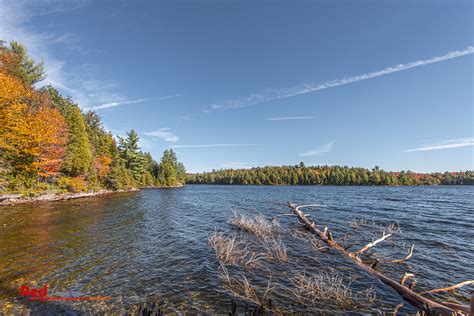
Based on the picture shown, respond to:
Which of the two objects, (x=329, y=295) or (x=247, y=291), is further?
(x=329, y=295)

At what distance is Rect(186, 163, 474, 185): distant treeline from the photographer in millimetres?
116750

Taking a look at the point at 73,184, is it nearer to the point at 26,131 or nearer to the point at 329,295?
the point at 26,131

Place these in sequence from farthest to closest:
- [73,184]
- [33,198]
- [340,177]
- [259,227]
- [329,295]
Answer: [340,177], [73,184], [33,198], [259,227], [329,295]

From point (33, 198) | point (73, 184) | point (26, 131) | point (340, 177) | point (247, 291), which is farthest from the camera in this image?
point (340, 177)

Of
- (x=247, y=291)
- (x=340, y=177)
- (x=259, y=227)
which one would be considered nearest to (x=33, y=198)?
(x=259, y=227)

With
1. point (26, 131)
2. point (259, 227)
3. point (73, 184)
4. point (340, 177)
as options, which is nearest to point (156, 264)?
point (259, 227)

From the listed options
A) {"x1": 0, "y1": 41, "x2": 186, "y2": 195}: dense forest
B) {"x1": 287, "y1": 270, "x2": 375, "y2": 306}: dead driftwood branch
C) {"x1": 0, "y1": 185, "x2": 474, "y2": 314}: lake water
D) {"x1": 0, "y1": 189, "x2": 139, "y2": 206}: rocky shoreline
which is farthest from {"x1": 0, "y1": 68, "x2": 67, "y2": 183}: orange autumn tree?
{"x1": 287, "y1": 270, "x2": 375, "y2": 306}: dead driftwood branch

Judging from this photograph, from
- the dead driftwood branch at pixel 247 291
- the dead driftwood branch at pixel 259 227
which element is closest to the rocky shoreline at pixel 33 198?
Answer: the dead driftwood branch at pixel 259 227

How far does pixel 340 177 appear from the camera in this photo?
12475 cm

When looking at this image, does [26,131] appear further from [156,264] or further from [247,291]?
[247,291]

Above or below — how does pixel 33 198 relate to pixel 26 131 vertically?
below

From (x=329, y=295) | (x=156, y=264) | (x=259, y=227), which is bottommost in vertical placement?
(x=156, y=264)

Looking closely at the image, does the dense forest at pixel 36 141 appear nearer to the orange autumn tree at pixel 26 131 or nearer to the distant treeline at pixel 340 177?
the orange autumn tree at pixel 26 131

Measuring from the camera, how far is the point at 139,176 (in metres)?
79.2
